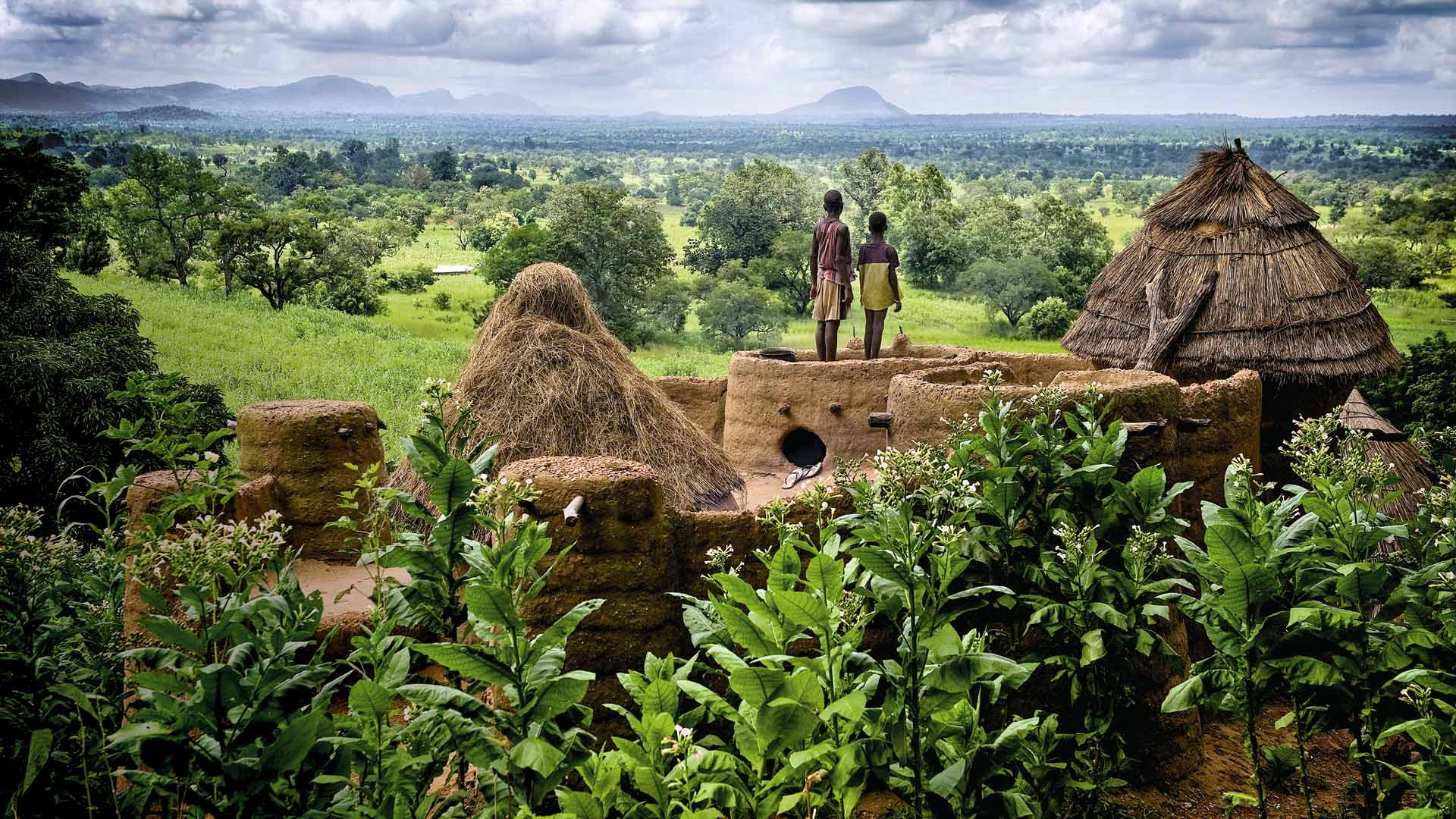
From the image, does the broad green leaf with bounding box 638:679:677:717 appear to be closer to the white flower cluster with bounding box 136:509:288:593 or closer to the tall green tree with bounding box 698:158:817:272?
the white flower cluster with bounding box 136:509:288:593

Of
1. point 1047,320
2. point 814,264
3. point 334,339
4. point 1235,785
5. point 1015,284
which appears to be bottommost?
point 1047,320

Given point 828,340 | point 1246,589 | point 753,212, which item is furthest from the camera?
point 753,212

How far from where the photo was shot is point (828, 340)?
12.9 m

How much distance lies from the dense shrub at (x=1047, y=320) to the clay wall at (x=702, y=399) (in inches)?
693

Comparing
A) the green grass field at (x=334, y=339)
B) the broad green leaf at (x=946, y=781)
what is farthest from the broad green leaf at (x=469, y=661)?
the green grass field at (x=334, y=339)

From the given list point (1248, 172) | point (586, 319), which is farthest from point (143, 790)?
point (1248, 172)

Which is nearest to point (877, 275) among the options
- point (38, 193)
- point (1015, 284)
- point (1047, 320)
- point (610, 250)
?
point (38, 193)

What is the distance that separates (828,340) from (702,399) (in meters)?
2.03

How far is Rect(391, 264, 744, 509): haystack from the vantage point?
1111 cm

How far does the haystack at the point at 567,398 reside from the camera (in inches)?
437

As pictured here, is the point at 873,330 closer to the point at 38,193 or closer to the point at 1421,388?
the point at 1421,388

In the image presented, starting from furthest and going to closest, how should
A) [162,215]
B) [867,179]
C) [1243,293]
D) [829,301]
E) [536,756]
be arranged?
1. [867,179]
2. [162,215]
3. [829,301]
4. [1243,293]
5. [536,756]

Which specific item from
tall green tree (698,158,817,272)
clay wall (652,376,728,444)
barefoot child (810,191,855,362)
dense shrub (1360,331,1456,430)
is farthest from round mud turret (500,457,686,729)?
tall green tree (698,158,817,272)

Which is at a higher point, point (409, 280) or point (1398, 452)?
point (409, 280)
